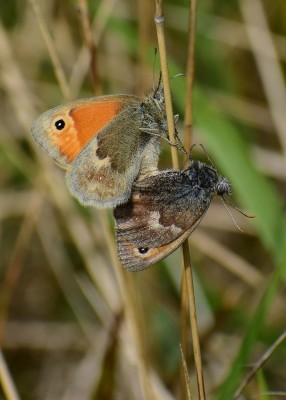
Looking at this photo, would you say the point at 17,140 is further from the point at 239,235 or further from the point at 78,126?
the point at 78,126

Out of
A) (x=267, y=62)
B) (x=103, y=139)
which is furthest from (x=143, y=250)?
(x=267, y=62)

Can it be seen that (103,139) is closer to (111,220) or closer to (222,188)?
(222,188)

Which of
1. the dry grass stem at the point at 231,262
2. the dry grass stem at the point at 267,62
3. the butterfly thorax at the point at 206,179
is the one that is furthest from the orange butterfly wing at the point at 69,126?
the dry grass stem at the point at 267,62

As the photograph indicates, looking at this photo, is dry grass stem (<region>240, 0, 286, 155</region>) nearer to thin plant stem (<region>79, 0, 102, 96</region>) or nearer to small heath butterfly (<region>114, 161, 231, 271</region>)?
thin plant stem (<region>79, 0, 102, 96</region>)

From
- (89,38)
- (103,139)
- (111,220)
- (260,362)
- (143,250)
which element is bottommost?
(111,220)

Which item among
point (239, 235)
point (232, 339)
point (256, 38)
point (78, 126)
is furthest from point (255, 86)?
point (78, 126)

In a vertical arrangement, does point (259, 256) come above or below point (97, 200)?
below

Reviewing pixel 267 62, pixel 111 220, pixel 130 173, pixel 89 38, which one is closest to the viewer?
pixel 130 173
